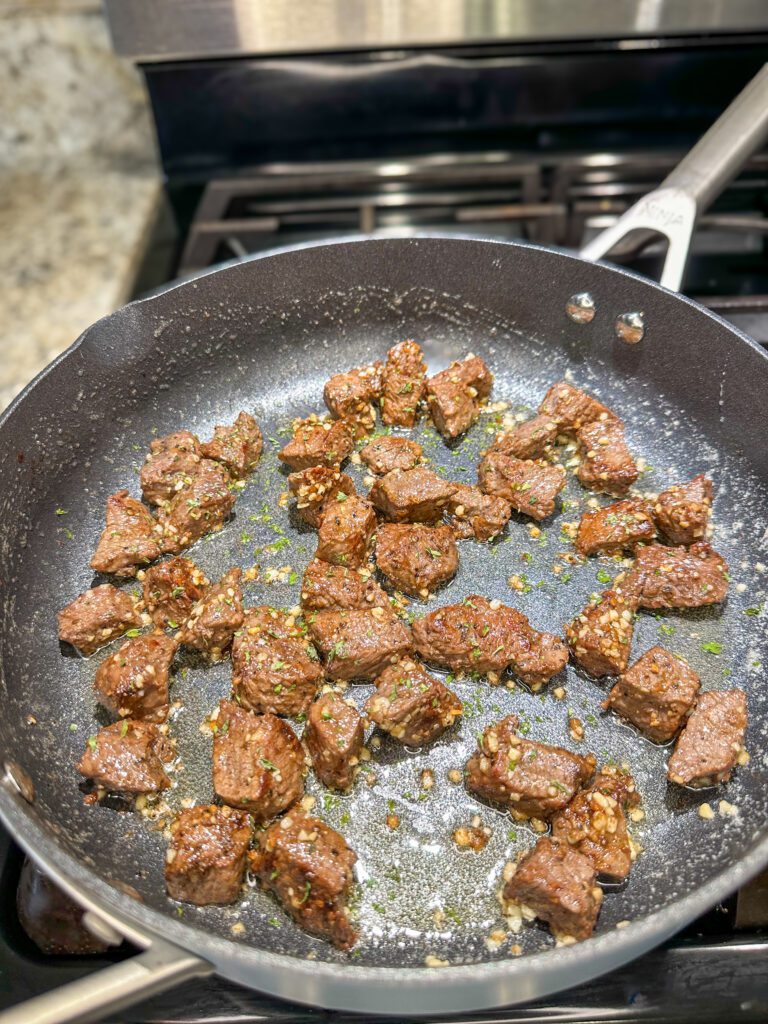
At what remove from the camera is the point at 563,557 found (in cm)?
255

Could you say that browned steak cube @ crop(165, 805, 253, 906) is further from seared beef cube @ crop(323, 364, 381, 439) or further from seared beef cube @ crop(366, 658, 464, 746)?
seared beef cube @ crop(323, 364, 381, 439)

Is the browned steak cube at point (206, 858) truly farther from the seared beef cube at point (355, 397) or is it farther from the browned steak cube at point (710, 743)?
the seared beef cube at point (355, 397)

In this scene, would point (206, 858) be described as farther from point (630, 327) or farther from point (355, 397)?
point (630, 327)

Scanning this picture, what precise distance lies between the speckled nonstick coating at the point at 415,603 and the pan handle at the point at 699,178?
0.20 m

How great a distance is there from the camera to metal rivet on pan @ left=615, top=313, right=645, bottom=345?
2863 mm

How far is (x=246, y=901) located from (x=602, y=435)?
183 cm

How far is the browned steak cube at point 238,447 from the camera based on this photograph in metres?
2.70

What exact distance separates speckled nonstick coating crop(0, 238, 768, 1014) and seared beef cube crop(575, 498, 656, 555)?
0.07 m

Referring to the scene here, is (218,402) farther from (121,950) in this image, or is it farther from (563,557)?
(121,950)

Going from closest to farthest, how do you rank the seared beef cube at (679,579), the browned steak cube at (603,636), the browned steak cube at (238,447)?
the browned steak cube at (603,636)
the seared beef cube at (679,579)
the browned steak cube at (238,447)

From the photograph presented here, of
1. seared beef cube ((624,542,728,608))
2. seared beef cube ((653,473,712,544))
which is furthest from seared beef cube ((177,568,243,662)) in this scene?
seared beef cube ((653,473,712,544))

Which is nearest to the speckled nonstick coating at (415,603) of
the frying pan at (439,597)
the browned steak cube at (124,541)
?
the frying pan at (439,597)

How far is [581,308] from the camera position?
9.68 ft

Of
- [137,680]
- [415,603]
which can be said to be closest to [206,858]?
[137,680]
